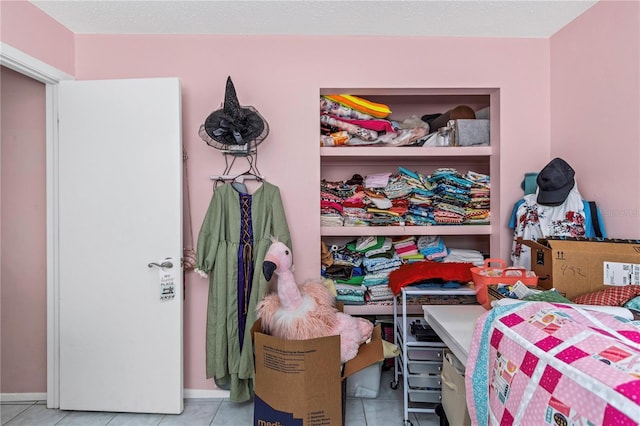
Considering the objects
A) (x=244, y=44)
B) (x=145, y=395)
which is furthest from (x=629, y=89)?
(x=145, y=395)

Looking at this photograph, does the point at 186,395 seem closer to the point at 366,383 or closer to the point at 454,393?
the point at 366,383

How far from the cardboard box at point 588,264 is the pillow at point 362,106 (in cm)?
127

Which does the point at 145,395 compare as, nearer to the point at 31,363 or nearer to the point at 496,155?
the point at 31,363

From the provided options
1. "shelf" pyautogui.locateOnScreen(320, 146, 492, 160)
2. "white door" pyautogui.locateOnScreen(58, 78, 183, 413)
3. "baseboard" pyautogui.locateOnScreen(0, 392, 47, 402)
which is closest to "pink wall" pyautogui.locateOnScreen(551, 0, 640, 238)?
"shelf" pyautogui.locateOnScreen(320, 146, 492, 160)

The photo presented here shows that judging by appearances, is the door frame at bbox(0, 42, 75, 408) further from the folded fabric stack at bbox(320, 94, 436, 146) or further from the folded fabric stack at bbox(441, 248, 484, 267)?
the folded fabric stack at bbox(441, 248, 484, 267)

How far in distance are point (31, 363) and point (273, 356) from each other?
1.82 m

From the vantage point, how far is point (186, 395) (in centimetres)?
214

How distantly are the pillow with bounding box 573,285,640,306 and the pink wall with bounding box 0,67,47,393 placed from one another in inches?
118

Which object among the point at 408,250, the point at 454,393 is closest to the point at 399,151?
the point at 408,250

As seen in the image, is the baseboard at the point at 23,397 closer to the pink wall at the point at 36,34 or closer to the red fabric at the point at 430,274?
the pink wall at the point at 36,34

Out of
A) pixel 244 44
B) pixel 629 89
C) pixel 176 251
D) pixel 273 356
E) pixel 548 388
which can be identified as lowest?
pixel 273 356

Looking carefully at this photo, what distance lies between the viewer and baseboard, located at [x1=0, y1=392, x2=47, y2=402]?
2.16 m

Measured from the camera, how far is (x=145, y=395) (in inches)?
77.4

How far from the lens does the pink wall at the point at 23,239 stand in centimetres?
217
